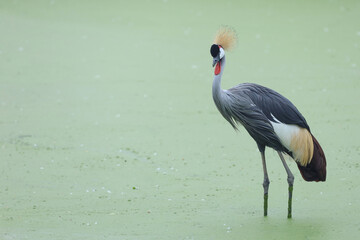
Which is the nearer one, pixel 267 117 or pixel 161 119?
pixel 267 117

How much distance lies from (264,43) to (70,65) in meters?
2.15

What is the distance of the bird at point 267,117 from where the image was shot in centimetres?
378

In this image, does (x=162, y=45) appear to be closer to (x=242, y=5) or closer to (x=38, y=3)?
(x=242, y=5)

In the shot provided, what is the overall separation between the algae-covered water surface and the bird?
0.35 meters

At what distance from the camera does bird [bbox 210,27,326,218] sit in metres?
3.78

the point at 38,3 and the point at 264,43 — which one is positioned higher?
the point at 38,3

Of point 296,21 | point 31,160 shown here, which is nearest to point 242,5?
point 296,21

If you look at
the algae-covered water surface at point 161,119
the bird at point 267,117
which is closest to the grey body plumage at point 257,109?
the bird at point 267,117

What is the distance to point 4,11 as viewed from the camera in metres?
8.49

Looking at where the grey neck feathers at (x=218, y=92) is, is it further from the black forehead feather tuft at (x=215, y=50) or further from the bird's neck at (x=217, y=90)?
the black forehead feather tuft at (x=215, y=50)

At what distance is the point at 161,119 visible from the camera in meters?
5.66

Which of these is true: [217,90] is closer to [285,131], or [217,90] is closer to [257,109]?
[257,109]

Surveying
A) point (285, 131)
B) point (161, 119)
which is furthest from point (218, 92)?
point (161, 119)

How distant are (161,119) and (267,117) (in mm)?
1965
